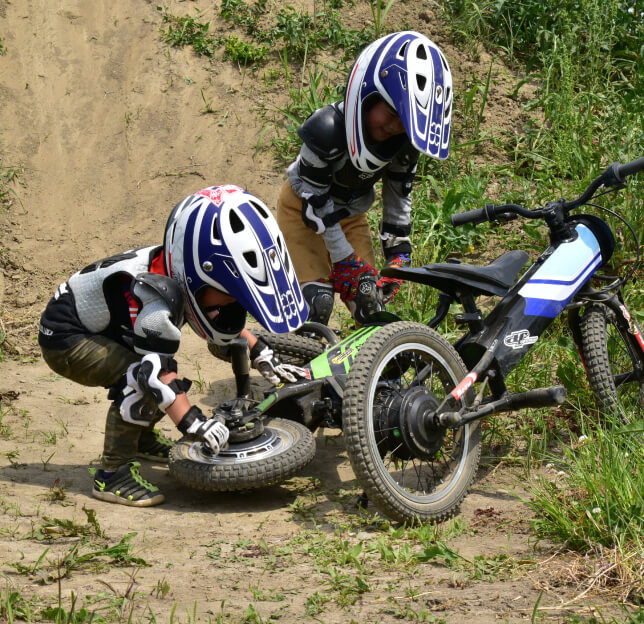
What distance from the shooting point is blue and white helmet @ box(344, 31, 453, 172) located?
411 cm

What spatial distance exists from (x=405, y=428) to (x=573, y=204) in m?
1.29

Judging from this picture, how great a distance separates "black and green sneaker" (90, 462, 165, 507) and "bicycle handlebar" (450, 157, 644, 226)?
1887 millimetres

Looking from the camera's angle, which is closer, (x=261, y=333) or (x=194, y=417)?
(x=194, y=417)

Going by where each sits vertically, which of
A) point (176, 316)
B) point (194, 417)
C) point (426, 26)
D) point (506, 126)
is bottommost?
point (194, 417)

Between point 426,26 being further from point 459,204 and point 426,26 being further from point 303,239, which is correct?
point 303,239

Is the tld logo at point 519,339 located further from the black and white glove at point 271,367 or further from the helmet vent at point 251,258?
the helmet vent at point 251,258

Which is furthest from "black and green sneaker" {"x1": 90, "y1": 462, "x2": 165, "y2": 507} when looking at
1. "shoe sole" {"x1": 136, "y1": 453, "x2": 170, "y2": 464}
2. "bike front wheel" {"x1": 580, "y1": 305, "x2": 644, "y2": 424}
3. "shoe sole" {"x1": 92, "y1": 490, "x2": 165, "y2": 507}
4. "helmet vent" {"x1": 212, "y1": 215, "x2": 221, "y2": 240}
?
"bike front wheel" {"x1": 580, "y1": 305, "x2": 644, "y2": 424}

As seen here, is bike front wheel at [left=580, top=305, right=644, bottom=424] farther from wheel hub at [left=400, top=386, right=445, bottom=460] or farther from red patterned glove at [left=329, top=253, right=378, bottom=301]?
red patterned glove at [left=329, top=253, right=378, bottom=301]

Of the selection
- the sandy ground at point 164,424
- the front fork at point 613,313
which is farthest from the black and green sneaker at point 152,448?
the front fork at point 613,313

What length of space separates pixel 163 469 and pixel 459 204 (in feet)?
10.3

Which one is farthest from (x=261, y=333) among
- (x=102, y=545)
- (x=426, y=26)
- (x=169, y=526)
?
(x=426, y=26)

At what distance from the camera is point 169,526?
3.59 m

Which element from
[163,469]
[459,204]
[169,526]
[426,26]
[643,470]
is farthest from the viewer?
[426,26]

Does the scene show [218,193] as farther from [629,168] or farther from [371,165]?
[629,168]
